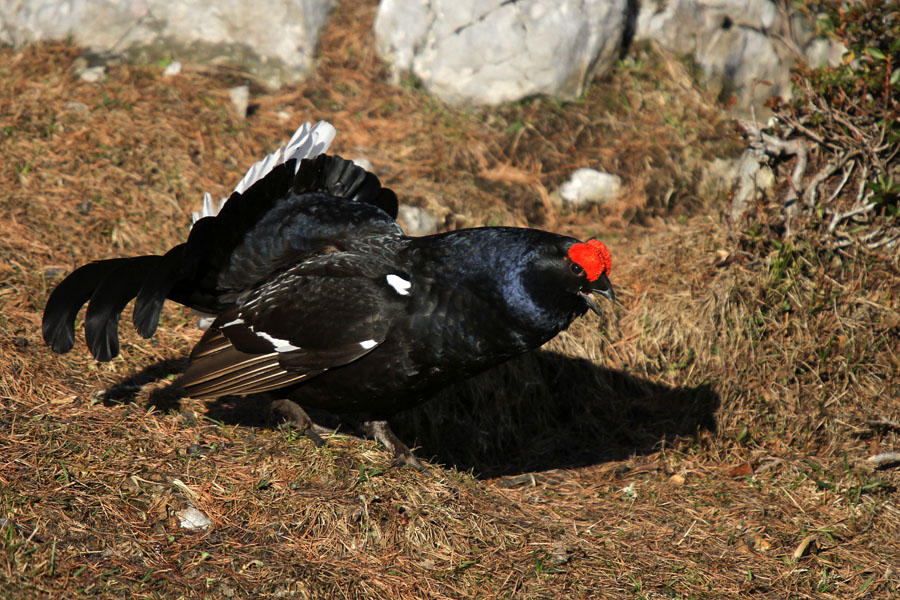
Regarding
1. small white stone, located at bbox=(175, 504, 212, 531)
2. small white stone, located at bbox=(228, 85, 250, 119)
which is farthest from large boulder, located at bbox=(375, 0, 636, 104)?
small white stone, located at bbox=(175, 504, 212, 531)

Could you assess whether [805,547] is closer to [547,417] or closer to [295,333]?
[547,417]

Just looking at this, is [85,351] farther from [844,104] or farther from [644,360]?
[844,104]

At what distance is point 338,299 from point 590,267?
1.22 meters

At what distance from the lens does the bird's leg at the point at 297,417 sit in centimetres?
438

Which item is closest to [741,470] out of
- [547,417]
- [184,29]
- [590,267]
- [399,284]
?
[547,417]

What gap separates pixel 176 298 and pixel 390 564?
1922mm

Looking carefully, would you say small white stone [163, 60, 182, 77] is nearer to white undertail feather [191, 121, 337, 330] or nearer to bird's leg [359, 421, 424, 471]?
white undertail feather [191, 121, 337, 330]

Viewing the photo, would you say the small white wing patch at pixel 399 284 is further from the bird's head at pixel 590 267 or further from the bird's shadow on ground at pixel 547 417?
the bird's shadow on ground at pixel 547 417

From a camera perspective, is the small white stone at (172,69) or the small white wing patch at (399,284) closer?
the small white wing patch at (399,284)

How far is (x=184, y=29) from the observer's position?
22.6ft

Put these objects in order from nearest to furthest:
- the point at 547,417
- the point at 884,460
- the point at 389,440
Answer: the point at 389,440 → the point at 884,460 → the point at 547,417

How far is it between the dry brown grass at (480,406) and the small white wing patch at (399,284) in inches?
34.6

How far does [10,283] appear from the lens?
4934mm

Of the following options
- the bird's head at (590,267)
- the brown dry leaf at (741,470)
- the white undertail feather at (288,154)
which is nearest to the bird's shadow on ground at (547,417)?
the brown dry leaf at (741,470)
